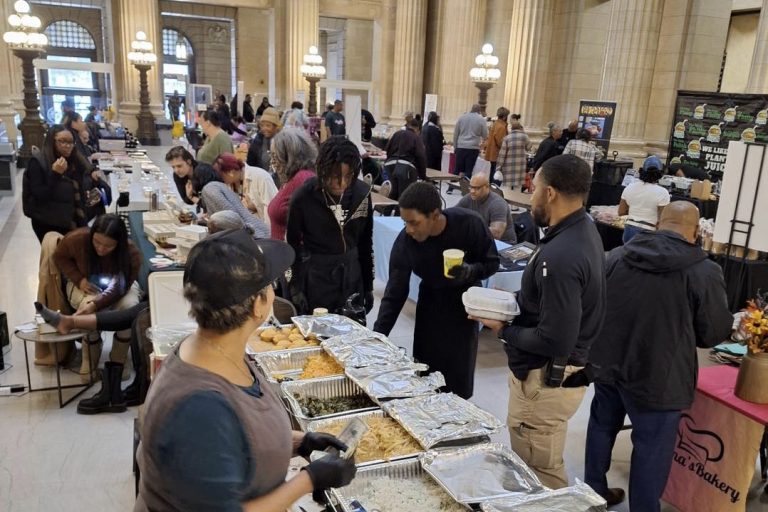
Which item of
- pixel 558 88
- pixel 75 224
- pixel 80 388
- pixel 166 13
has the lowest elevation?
pixel 80 388

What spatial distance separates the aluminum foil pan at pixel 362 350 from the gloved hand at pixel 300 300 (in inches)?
28.9

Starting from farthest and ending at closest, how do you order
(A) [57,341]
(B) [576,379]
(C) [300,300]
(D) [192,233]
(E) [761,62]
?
(E) [761,62] < (D) [192,233] < (A) [57,341] < (C) [300,300] < (B) [576,379]

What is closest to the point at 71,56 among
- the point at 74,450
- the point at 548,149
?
the point at 548,149

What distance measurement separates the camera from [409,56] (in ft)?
62.8

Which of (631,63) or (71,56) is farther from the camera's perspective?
(71,56)

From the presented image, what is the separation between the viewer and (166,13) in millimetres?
29125

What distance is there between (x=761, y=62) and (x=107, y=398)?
10.2 m

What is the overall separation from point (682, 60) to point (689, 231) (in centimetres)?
1121

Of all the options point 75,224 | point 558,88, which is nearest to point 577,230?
point 75,224

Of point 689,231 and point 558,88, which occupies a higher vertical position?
point 558,88

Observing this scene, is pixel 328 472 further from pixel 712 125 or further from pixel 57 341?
pixel 712 125

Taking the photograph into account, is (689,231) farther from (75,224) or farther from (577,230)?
(75,224)

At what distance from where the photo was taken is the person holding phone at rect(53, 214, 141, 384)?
4348 millimetres

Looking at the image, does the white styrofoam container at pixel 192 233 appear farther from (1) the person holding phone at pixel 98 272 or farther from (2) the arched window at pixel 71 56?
(2) the arched window at pixel 71 56
